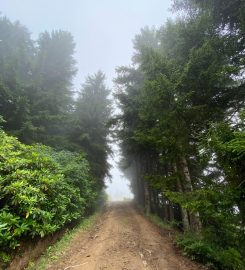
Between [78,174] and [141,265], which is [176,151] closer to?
[141,265]

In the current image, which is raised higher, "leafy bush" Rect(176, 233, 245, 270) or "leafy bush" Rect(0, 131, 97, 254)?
"leafy bush" Rect(0, 131, 97, 254)

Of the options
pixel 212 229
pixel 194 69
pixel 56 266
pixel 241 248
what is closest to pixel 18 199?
pixel 56 266

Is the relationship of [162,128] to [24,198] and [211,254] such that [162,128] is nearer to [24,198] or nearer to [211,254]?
[211,254]

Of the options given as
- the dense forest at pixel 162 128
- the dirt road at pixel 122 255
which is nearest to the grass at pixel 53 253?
the dirt road at pixel 122 255

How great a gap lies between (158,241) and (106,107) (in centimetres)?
1576

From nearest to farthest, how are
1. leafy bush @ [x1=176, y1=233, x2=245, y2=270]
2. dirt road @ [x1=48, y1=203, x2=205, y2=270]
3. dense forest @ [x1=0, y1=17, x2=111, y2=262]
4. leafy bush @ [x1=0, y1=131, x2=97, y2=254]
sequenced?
leafy bush @ [x1=176, y1=233, x2=245, y2=270] < leafy bush @ [x1=0, y1=131, x2=97, y2=254] < dense forest @ [x1=0, y1=17, x2=111, y2=262] < dirt road @ [x1=48, y1=203, x2=205, y2=270]

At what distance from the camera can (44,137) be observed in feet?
53.4

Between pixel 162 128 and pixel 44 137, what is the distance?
31.9ft

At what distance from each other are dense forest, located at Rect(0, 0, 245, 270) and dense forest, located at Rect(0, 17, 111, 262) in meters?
0.05

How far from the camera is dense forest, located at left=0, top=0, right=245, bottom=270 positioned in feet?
19.2

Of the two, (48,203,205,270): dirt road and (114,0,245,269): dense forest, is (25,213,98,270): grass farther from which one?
(114,0,245,269): dense forest

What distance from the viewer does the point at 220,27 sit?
32.9 feet

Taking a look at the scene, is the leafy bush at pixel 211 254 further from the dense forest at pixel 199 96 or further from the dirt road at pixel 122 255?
the dirt road at pixel 122 255

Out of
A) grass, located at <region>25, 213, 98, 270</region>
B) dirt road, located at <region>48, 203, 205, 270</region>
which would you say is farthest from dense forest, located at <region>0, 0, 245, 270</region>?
dirt road, located at <region>48, 203, 205, 270</region>
